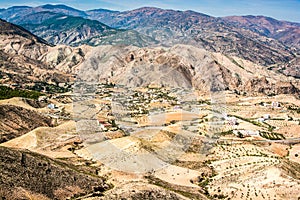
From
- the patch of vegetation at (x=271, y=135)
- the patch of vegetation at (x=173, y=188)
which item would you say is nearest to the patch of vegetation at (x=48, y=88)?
the patch of vegetation at (x=271, y=135)

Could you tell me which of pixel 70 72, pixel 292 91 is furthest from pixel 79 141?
pixel 70 72

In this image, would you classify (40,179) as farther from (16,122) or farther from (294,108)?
(294,108)

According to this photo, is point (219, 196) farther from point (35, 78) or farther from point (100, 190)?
point (35, 78)

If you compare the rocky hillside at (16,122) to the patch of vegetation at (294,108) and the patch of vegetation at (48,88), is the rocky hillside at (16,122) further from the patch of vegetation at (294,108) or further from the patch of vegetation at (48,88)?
the patch of vegetation at (294,108)

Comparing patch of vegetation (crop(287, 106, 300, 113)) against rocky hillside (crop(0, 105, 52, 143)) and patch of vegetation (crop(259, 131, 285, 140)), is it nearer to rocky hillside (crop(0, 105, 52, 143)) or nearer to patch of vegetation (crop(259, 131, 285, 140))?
patch of vegetation (crop(259, 131, 285, 140))

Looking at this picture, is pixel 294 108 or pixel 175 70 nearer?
pixel 294 108

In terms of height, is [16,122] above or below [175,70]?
below

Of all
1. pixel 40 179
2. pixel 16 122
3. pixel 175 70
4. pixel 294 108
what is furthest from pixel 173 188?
pixel 175 70
